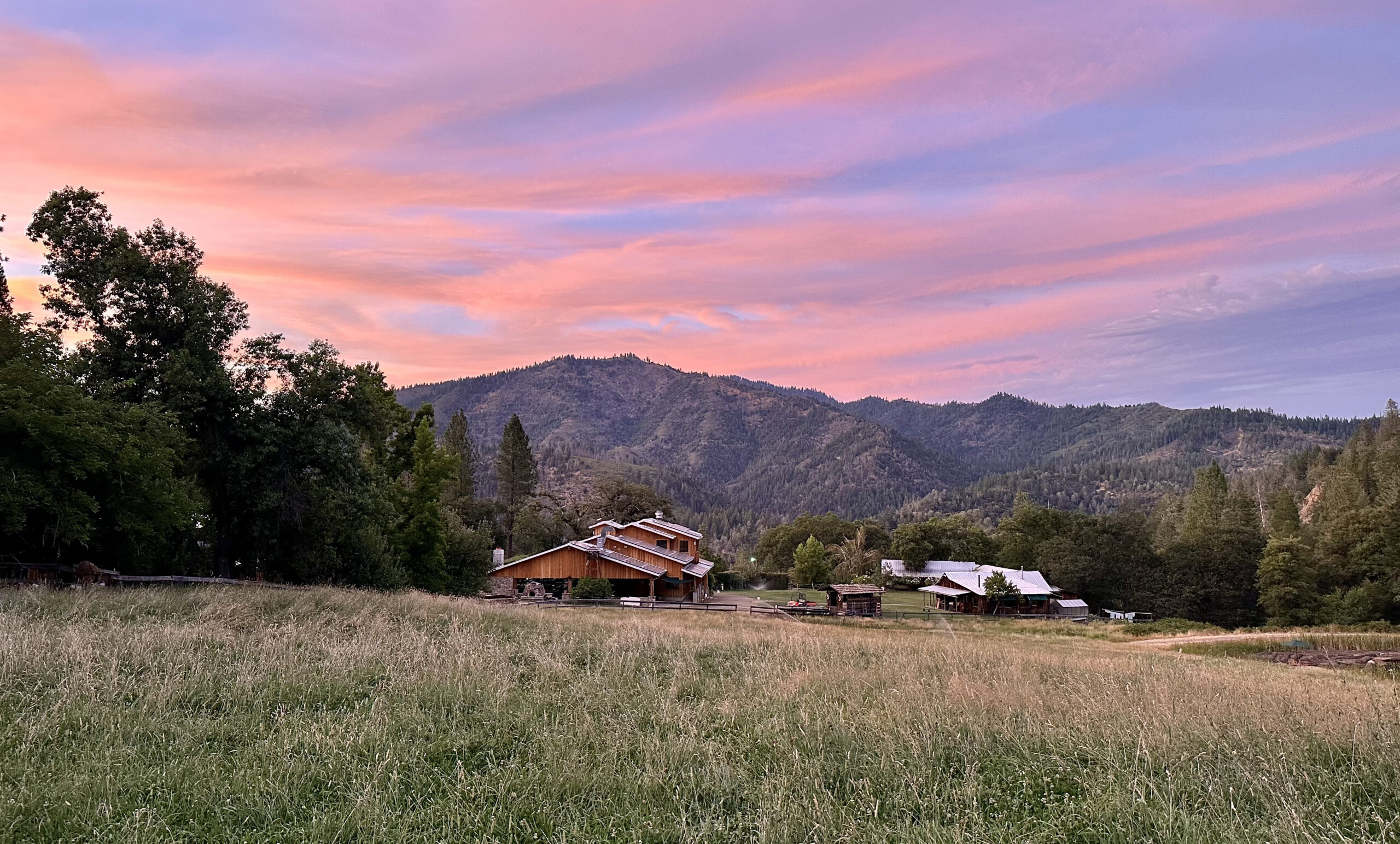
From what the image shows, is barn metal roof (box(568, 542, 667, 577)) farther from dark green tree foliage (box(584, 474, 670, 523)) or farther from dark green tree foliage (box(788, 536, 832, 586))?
dark green tree foliage (box(788, 536, 832, 586))

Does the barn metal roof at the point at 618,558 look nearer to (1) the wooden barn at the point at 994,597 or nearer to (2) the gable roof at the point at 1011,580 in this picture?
(1) the wooden barn at the point at 994,597

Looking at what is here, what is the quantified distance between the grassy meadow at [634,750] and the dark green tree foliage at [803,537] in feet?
330

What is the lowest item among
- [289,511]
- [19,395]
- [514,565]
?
[514,565]

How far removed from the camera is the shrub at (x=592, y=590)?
172 ft

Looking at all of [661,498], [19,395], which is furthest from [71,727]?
[661,498]

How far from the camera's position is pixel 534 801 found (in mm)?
5488

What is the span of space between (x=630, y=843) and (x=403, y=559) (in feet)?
142

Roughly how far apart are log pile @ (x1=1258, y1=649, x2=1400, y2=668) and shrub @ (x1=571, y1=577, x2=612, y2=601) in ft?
120

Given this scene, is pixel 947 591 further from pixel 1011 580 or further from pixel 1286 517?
pixel 1286 517

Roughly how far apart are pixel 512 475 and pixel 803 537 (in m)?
45.1

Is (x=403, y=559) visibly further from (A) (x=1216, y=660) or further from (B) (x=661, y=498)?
(B) (x=661, y=498)

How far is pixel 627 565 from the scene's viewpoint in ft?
186

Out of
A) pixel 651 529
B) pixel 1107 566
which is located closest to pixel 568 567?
pixel 651 529

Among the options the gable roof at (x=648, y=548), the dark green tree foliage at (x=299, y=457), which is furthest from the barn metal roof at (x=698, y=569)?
the dark green tree foliage at (x=299, y=457)
